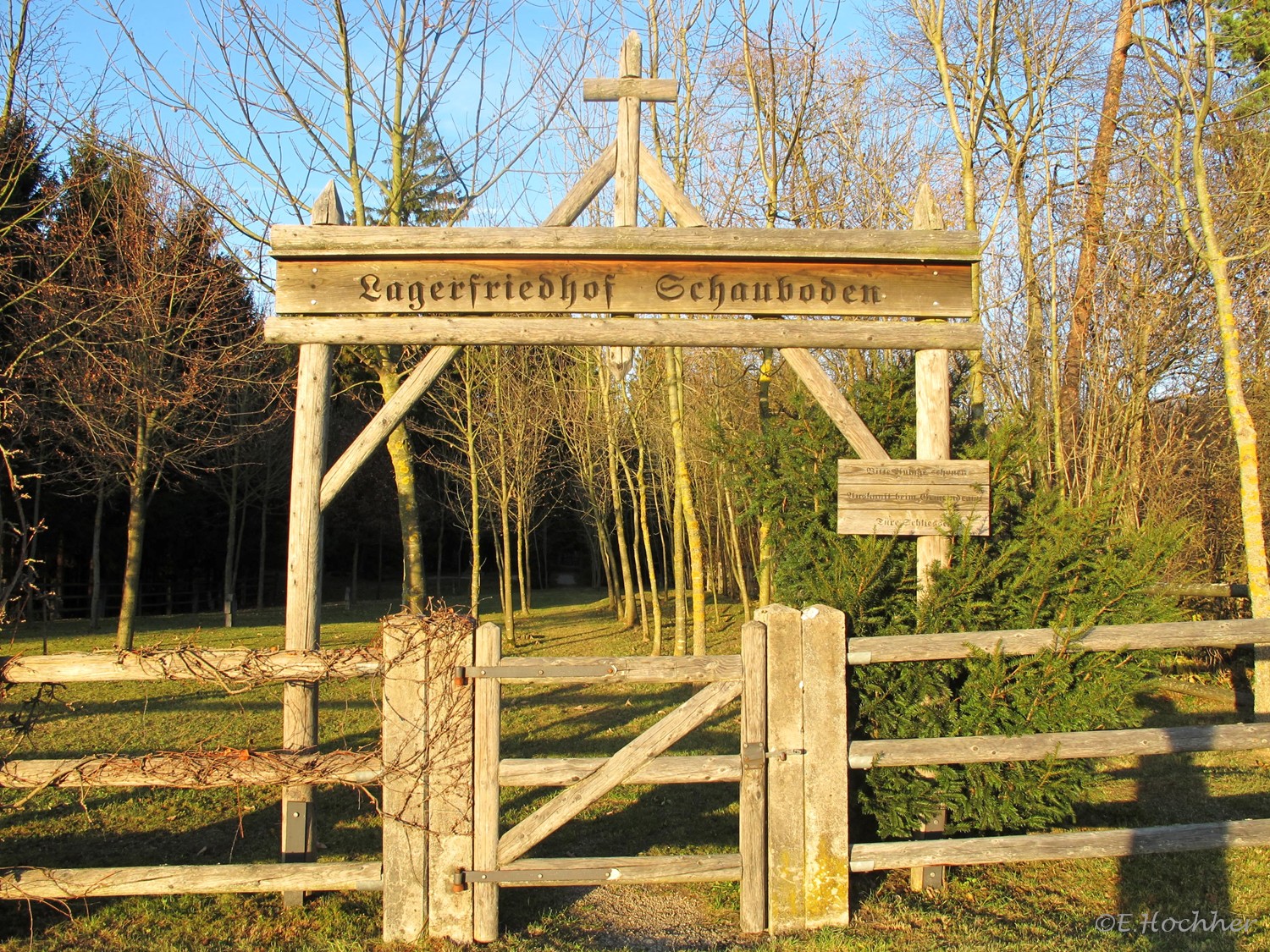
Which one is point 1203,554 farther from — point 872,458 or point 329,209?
point 329,209

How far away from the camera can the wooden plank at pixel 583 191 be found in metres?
5.48

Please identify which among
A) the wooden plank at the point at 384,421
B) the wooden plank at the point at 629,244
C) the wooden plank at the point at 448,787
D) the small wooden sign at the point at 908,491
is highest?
the wooden plank at the point at 629,244

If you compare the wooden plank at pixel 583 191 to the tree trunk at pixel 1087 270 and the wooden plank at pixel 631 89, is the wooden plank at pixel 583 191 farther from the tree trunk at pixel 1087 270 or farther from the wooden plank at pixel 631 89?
the tree trunk at pixel 1087 270

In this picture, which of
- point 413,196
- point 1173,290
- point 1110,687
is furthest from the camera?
point 1173,290

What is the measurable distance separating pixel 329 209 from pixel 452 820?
3310 mm

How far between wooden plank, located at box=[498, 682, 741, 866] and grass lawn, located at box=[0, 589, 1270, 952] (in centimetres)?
46

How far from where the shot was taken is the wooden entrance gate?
4555 mm

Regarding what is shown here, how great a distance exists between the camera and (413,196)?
11.1 meters

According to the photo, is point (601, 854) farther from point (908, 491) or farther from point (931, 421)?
point (931, 421)

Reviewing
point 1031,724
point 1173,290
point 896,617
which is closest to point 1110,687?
point 1031,724

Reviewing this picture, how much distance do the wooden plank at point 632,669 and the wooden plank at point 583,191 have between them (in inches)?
93.9

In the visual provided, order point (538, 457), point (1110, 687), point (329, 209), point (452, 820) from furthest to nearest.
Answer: point (538, 457) → point (329, 209) → point (1110, 687) → point (452, 820)

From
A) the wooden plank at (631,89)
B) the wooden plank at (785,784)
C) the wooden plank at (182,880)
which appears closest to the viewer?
the wooden plank at (182,880)

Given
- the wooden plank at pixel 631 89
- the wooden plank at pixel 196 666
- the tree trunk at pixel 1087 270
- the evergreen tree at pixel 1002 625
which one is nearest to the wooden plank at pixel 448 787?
the wooden plank at pixel 196 666
